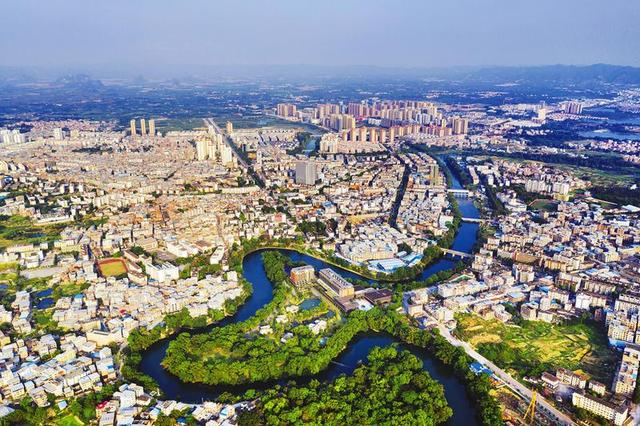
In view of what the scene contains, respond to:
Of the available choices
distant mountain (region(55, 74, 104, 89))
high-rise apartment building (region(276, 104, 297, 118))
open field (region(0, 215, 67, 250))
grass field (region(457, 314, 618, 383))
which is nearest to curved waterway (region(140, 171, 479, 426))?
grass field (region(457, 314, 618, 383))

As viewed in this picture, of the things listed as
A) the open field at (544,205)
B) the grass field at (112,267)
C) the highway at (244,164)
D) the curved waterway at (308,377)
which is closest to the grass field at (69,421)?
the curved waterway at (308,377)

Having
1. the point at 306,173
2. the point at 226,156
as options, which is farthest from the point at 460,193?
the point at 226,156

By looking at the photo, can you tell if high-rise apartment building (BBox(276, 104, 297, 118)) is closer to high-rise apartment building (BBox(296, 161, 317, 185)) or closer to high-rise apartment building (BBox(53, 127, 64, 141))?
high-rise apartment building (BBox(53, 127, 64, 141))

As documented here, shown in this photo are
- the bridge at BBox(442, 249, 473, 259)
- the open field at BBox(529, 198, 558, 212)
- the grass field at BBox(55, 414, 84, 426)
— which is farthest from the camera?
the open field at BBox(529, 198, 558, 212)

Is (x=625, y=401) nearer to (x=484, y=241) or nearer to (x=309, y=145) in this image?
(x=484, y=241)

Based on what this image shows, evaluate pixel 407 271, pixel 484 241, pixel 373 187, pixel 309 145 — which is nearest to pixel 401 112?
pixel 309 145

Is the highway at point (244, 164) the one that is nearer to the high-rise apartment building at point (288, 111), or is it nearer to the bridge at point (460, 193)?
the bridge at point (460, 193)
